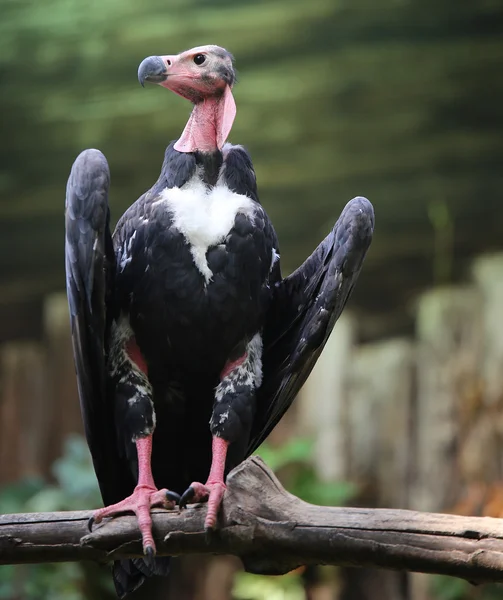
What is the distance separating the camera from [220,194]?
265 centimetres

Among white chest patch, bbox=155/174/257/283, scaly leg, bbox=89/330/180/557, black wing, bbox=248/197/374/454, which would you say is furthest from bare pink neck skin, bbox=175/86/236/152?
scaly leg, bbox=89/330/180/557

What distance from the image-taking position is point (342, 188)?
5.57 metres

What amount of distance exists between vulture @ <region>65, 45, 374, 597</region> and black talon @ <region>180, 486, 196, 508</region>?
0.36ft

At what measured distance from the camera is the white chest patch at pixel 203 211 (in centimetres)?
257

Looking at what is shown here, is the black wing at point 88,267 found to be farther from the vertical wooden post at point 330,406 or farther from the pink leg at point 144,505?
the vertical wooden post at point 330,406

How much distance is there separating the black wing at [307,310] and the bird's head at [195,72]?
0.55m

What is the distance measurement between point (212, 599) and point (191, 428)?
9.34 feet

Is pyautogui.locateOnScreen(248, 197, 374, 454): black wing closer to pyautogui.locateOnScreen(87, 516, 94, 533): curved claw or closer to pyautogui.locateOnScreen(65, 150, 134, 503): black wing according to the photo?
pyautogui.locateOnScreen(65, 150, 134, 503): black wing

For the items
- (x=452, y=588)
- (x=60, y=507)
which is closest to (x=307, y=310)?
(x=452, y=588)

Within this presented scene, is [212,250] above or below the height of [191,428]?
above

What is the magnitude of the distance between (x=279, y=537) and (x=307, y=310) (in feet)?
2.40

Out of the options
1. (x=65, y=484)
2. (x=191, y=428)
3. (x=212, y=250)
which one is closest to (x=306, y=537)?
(x=191, y=428)

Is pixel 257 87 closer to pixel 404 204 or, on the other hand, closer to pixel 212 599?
pixel 404 204

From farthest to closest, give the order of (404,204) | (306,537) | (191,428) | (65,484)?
(404,204)
(65,484)
(191,428)
(306,537)
